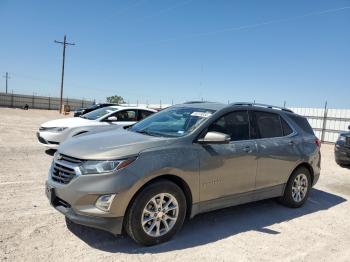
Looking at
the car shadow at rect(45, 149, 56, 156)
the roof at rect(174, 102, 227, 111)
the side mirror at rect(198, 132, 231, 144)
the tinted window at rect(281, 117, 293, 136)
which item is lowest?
the car shadow at rect(45, 149, 56, 156)

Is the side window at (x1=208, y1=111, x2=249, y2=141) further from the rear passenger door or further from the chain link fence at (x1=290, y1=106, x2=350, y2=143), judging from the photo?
the chain link fence at (x1=290, y1=106, x2=350, y2=143)

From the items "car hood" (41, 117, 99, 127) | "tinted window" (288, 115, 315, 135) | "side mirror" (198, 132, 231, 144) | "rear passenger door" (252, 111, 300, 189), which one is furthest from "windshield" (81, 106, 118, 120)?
"side mirror" (198, 132, 231, 144)

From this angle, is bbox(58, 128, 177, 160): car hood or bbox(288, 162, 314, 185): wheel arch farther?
bbox(288, 162, 314, 185): wheel arch

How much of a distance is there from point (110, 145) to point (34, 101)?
58.1 m

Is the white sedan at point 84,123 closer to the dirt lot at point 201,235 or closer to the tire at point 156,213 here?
the dirt lot at point 201,235

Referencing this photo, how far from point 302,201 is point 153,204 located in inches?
131

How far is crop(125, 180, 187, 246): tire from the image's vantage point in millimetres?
3906

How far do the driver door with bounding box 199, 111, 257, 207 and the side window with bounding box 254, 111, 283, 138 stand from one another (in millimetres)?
271

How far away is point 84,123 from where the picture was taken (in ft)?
32.9

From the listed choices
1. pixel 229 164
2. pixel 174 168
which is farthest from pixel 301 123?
pixel 174 168

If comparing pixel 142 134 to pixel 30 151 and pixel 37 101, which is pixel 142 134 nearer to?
pixel 30 151

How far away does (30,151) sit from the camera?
9.77m

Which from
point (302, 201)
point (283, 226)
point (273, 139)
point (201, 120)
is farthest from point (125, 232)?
point (302, 201)

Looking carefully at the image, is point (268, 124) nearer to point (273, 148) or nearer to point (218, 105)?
point (273, 148)
